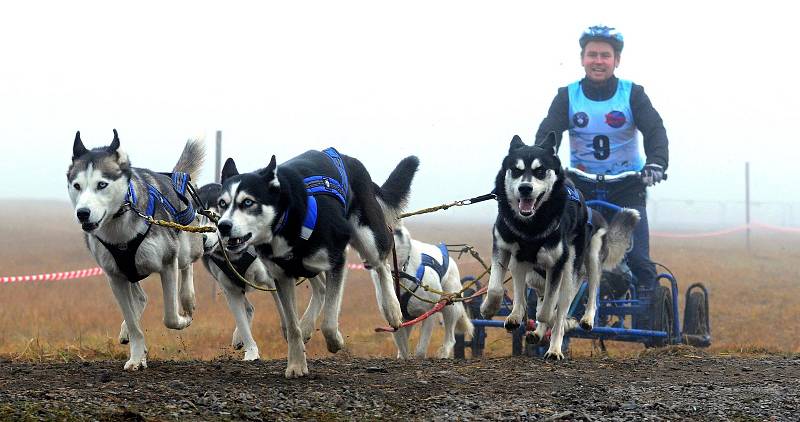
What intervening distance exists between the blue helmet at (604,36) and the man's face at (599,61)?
0.04 metres

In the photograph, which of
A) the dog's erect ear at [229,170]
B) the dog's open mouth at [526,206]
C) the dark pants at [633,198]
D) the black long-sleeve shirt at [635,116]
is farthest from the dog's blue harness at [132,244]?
the dark pants at [633,198]

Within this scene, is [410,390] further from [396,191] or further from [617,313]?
[617,313]

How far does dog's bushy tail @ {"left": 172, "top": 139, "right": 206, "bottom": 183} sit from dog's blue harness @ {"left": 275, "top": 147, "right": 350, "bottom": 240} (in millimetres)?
2378

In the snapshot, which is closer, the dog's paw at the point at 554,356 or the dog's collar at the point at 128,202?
the dog's collar at the point at 128,202

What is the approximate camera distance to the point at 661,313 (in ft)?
31.3

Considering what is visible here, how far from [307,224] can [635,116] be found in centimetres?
434

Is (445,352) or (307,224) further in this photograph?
(445,352)

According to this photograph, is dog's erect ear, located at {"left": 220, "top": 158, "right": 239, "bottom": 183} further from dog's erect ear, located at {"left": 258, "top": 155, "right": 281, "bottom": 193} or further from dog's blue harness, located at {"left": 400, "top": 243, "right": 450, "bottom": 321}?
dog's blue harness, located at {"left": 400, "top": 243, "right": 450, "bottom": 321}

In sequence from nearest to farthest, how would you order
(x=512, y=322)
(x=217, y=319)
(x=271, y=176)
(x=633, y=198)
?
1. (x=271, y=176)
2. (x=512, y=322)
3. (x=633, y=198)
4. (x=217, y=319)

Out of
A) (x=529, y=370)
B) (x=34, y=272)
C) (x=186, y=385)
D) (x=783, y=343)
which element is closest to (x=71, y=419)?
(x=186, y=385)

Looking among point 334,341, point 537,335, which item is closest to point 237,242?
point 334,341

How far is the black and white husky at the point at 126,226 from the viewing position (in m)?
6.35

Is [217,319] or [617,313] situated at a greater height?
[617,313]

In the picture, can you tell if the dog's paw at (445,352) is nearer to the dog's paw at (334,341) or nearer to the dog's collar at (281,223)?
the dog's paw at (334,341)
